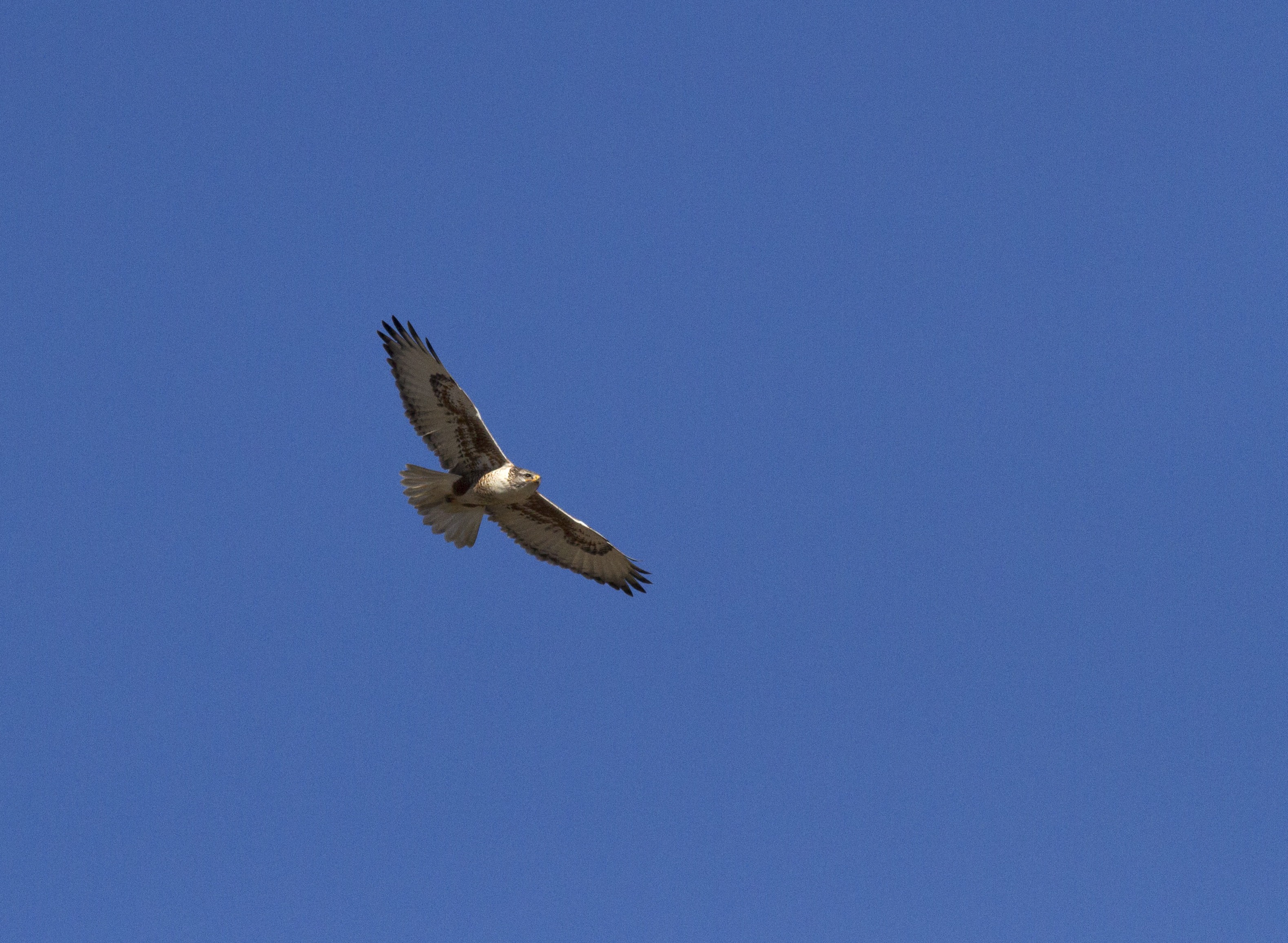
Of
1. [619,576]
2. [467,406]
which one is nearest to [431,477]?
[467,406]

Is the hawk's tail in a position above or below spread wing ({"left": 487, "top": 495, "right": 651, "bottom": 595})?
below

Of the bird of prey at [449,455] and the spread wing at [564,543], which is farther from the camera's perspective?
the spread wing at [564,543]

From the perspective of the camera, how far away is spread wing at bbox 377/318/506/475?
18.0 meters

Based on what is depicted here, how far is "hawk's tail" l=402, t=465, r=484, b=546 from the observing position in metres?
17.9

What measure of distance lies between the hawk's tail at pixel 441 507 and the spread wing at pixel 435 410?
0.92 feet

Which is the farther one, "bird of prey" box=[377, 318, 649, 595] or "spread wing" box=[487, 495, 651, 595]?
"spread wing" box=[487, 495, 651, 595]

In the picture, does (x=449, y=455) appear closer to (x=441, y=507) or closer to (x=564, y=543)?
(x=441, y=507)

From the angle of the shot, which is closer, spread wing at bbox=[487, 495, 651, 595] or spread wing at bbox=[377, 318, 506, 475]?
spread wing at bbox=[377, 318, 506, 475]

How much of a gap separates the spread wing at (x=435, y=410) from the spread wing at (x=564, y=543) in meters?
0.79

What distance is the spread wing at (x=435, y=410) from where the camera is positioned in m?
18.0

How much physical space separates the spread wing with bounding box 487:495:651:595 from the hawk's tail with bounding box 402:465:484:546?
0.41 meters

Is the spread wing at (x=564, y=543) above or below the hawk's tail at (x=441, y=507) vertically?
above

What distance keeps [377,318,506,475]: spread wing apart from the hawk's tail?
28 cm

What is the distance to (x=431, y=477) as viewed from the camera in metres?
17.9
